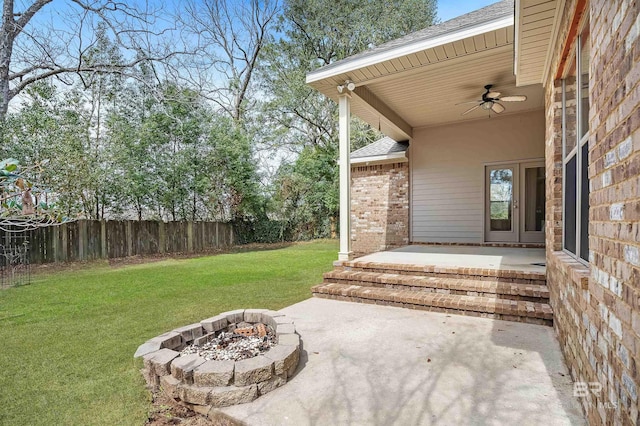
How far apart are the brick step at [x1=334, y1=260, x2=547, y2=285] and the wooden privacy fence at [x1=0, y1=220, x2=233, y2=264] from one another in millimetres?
Result: 8168

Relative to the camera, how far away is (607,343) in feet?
4.80

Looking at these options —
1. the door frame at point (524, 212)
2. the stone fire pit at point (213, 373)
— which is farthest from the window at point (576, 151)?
the door frame at point (524, 212)

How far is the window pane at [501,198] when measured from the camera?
790 centimetres

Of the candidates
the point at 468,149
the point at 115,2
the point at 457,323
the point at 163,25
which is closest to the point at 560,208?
the point at 457,323

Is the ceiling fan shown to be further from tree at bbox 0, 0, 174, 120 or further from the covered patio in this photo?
tree at bbox 0, 0, 174, 120

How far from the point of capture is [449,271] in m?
4.67

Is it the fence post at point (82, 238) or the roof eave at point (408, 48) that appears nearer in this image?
the roof eave at point (408, 48)

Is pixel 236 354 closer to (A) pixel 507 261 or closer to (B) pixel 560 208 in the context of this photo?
(B) pixel 560 208

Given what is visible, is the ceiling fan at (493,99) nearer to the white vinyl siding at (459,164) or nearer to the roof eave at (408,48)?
the white vinyl siding at (459,164)

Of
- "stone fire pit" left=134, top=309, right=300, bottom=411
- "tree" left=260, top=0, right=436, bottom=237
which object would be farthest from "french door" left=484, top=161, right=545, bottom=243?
"tree" left=260, top=0, right=436, bottom=237

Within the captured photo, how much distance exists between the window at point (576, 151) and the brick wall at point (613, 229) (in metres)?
0.54

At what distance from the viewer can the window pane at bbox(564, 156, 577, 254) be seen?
2.74 meters

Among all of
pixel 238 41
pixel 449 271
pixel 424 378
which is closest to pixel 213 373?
pixel 424 378
